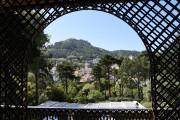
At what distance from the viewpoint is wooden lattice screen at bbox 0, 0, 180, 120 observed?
27.1 ft

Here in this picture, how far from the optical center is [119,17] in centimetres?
→ 890

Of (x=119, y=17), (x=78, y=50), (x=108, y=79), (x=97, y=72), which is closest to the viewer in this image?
(x=119, y=17)

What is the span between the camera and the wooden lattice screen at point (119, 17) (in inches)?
325

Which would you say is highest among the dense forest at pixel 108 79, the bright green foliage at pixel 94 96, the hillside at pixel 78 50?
the hillside at pixel 78 50

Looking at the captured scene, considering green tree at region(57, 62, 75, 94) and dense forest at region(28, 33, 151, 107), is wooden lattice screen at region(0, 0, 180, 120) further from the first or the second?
green tree at region(57, 62, 75, 94)

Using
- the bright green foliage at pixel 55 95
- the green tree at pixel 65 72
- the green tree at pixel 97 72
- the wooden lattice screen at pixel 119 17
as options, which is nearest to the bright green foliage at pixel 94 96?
the bright green foliage at pixel 55 95

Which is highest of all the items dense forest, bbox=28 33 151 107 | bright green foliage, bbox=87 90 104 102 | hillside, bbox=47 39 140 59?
hillside, bbox=47 39 140 59

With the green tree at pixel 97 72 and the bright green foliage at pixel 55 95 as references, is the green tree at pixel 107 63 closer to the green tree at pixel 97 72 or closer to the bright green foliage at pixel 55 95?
the green tree at pixel 97 72

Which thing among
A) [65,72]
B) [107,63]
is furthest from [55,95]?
[65,72]

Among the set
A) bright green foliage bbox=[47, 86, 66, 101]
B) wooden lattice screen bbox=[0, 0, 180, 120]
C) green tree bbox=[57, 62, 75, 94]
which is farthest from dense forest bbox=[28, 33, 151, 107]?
wooden lattice screen bbox=[0, 0, 180, 120]

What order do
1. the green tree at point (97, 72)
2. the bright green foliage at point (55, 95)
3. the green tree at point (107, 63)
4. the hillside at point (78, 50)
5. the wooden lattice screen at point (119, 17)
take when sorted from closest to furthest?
the wooden lattice screen at point (119, 17), the bright green foliage at point (55, 95), the green tree at point (107, 63), the green tree at point (97, 72), the hillside at point (78, 50)

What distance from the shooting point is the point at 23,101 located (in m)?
9.36

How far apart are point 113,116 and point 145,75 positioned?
112 feet

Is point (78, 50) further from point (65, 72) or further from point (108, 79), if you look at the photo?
point (108, 79)
